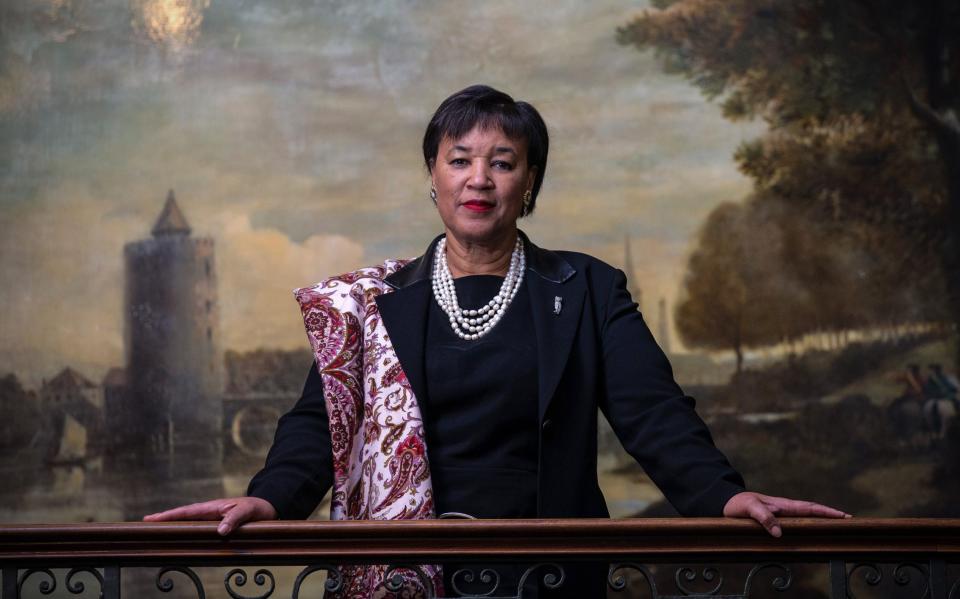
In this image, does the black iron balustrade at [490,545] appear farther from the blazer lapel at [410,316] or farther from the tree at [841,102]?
the tree at [841,102]

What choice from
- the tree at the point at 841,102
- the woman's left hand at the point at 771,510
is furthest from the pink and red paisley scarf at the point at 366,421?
the tree at the point at 841,102

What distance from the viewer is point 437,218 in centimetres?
786

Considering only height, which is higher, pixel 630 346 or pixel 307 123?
pixel 307 123

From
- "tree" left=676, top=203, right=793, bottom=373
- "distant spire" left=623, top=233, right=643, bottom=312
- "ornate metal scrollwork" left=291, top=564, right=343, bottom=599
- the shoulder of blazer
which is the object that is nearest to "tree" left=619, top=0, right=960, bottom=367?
"tree" left=676, top=203, right=793, bottom=373

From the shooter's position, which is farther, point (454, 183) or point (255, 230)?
point (255, 230)

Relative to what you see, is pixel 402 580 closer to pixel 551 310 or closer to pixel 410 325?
pixel 410 325

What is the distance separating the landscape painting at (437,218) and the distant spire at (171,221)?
0.04 ft

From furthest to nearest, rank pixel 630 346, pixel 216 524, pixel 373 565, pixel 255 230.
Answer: pixel 255 230 < pixel 630 346 < pixel 373 565 < pixel 216 524

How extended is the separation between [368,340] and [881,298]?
5.51 metres

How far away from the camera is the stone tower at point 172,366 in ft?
24.4

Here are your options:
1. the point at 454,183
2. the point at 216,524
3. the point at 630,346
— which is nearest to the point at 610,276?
the point at 630,346

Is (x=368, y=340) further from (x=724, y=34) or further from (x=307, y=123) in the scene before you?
(x=724, y=34)

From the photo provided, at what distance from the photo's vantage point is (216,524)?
8.27 ft

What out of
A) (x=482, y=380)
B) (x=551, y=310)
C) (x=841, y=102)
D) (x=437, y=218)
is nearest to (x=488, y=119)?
(x=551, y=310)
